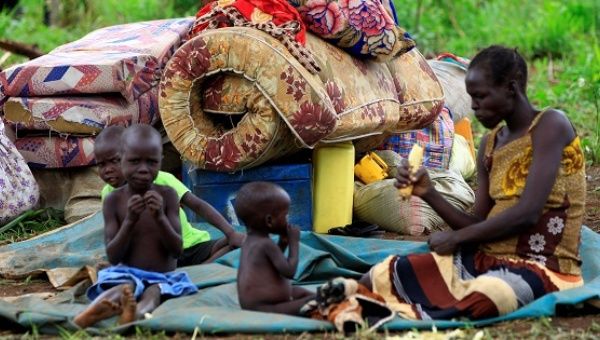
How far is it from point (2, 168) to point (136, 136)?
225 cm

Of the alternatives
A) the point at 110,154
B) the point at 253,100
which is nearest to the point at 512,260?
the point at 110,154

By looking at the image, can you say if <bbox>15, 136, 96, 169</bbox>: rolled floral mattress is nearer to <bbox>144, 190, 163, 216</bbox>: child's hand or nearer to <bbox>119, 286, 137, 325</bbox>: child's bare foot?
<bbox>144, 190, 163, 216</bbox>: child's hand

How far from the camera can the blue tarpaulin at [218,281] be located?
161 inches

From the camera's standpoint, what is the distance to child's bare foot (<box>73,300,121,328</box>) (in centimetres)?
411

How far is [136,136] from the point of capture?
172 inches

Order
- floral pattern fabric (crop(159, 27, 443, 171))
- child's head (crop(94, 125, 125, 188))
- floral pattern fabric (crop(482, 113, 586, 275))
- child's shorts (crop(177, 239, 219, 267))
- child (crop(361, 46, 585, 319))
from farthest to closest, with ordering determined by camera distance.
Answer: floral pattern fabric (crop(159, 27, 443, 171)), child's shorts (crop(177, 239, 219, 267)), child's head (crop(94, 125, 125, 188)), floral pattern fabric (crop(482, 113, 586, 275)), child (crop(361, 46, 585, 319))

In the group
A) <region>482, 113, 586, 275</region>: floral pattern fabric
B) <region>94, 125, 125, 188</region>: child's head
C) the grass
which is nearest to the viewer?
<region>482, 113, 586, 275</region>: floral pattern fabric

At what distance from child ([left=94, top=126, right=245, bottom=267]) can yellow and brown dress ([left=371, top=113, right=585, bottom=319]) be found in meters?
0.93

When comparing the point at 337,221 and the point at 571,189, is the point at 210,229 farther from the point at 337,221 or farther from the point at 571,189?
the point at 571,189

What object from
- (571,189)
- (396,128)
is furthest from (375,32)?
(571,189)

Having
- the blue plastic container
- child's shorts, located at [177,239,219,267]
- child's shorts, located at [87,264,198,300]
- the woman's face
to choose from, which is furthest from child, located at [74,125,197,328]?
the blue plastic container

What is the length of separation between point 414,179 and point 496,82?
0.46 metres

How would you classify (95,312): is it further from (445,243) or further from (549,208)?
(549,208)

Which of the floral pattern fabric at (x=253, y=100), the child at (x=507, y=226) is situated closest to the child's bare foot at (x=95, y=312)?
the child at (x=507, y=226)
